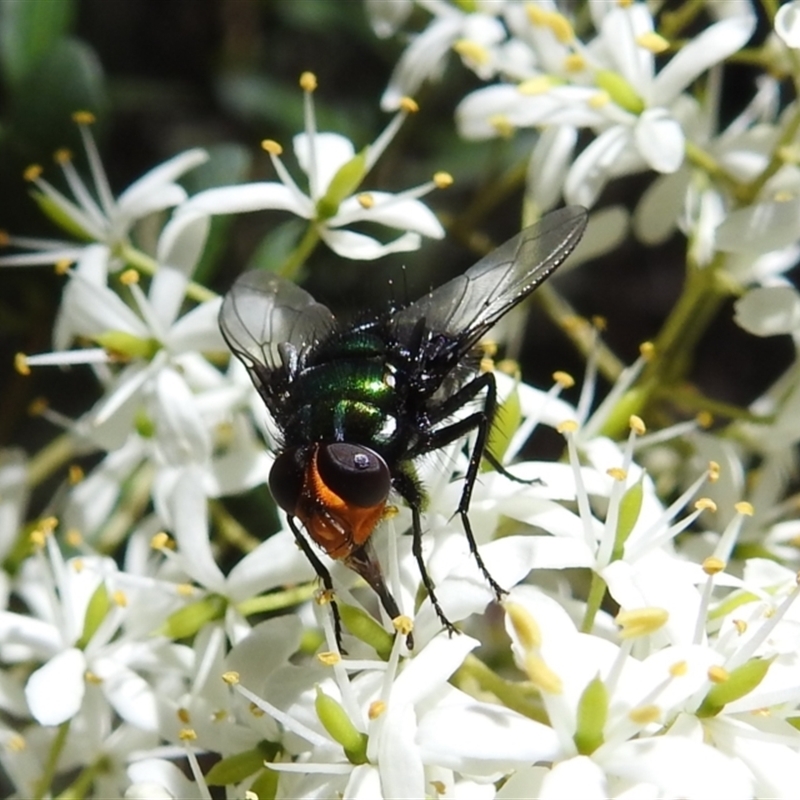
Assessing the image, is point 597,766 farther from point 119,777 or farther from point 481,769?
point 119,777

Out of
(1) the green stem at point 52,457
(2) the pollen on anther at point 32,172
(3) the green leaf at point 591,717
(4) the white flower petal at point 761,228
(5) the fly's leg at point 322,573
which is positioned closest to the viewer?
(3) the green leaf at point 591,717

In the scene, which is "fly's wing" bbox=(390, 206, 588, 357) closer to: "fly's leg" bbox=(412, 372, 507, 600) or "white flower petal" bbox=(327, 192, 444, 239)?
"fly's leg" bbox=(412, 372, 507, 600)

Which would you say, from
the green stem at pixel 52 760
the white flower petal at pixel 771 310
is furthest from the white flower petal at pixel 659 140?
the green stem at pixel 52 760

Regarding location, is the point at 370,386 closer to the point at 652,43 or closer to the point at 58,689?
the point at 58,689

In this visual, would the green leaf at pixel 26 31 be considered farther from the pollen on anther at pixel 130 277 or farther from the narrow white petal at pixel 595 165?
the narrow white petal at pixel 595 165

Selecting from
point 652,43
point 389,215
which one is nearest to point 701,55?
point 652,43
